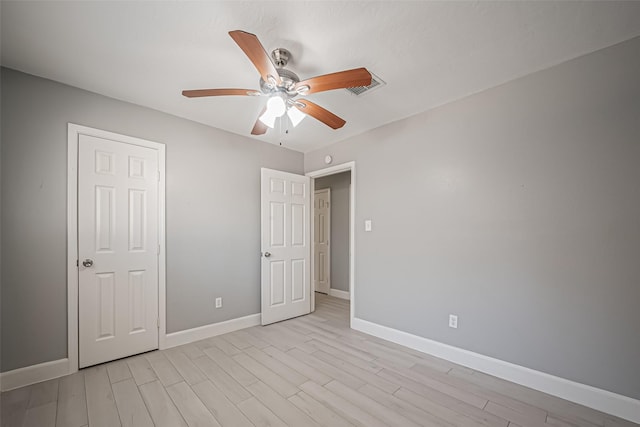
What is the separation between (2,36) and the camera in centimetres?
176

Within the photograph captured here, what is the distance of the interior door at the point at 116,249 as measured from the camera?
2.40 metres

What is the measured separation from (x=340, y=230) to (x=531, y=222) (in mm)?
3336

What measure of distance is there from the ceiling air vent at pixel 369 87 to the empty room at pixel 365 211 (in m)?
0.04

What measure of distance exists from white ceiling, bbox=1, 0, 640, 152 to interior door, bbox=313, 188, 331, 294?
3.09m

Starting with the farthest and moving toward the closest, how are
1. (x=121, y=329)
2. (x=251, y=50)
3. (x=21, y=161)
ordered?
(x=121, y=329)
(x=21, y=161)
(x=251, y=50)

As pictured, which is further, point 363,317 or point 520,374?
point 363,317

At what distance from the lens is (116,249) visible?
8.42 feet

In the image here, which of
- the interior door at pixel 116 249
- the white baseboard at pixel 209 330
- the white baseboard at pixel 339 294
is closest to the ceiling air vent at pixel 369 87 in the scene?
the interior door at pixel 116 249

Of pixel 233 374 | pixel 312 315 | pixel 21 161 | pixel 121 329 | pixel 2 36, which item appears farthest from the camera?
pixel 312 315

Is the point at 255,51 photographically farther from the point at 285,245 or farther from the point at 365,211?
the point at 285,245

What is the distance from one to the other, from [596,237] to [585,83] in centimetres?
114

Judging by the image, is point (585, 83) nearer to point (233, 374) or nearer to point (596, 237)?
point (596, 237)

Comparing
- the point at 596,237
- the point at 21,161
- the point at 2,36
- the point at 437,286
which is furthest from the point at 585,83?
the point at 21,161

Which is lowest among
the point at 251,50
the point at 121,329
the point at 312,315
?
the point at 312,315
